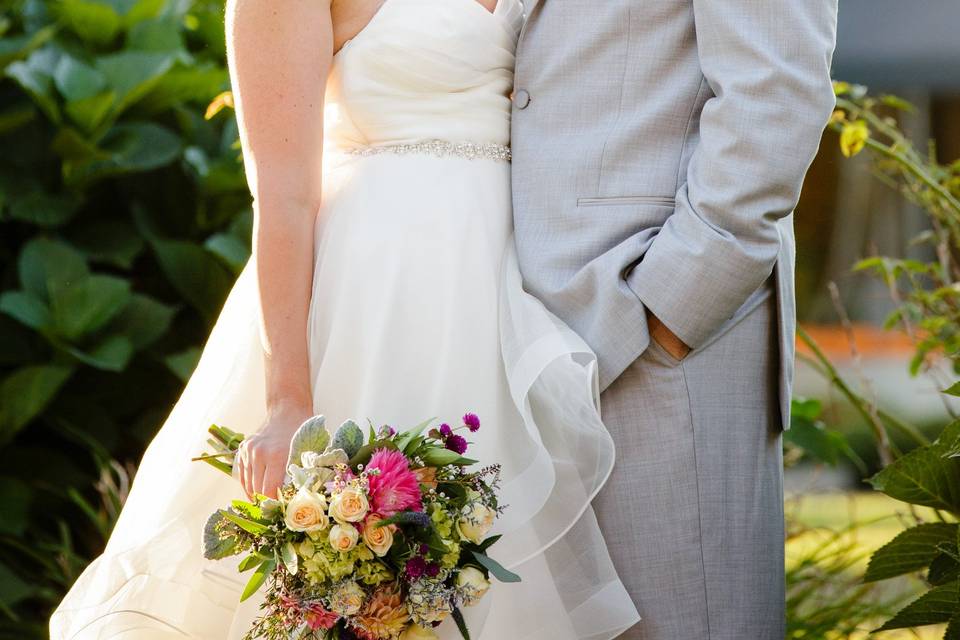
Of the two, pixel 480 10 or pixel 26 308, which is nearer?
pixel 480 10

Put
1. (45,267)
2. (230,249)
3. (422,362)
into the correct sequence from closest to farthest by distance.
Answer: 1. (422,362)
2. (45,267)
3. (230,249)

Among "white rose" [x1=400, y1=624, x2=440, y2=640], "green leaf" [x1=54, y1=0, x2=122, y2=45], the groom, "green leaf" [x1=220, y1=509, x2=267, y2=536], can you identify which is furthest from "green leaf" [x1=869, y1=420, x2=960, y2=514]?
"green leaf" [x1=54, y1=0, x2=122, y2=45]

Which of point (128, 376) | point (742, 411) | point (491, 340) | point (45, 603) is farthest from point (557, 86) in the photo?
point (45, 603)

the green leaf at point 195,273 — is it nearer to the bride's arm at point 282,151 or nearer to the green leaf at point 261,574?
the bride's arm at point 282,151

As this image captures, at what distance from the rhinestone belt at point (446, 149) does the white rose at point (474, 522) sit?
2.32 ft

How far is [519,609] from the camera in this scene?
186 cm

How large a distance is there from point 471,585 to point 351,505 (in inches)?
8.6

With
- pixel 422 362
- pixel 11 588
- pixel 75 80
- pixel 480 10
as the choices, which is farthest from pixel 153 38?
pixel 422 362

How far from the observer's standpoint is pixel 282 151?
1962 millimetres

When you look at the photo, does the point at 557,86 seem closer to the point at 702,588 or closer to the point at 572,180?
the point at 572,180

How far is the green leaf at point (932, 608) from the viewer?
1859 mm

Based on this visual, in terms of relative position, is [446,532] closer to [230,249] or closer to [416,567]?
[416,567]

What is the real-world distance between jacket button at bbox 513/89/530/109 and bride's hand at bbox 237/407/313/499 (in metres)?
0.69

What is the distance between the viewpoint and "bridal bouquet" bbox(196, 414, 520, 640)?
62.8 inches
